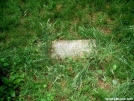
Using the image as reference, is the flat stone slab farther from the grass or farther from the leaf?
the leaf

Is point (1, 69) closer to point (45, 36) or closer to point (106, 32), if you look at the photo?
point (45, 36)

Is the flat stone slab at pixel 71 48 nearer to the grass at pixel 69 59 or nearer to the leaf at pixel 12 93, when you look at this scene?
the grass at pixel 69 59

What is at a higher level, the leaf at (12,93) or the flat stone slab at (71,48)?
the flat stone slab at (71,48)

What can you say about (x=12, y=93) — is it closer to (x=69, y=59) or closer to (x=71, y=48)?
(x=69, y=59)

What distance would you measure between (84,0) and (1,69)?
211 centimetres

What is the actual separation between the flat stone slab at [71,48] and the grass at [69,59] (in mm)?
94

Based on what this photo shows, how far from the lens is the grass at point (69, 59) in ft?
11.4

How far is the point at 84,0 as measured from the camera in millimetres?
4582

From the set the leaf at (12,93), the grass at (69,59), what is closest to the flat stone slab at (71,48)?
the grass at (69,59)

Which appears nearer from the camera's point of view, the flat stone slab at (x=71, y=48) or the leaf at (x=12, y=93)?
the leaf at (x=12, y=93)

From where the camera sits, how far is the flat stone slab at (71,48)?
3.89m

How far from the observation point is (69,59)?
→ 3816 mm

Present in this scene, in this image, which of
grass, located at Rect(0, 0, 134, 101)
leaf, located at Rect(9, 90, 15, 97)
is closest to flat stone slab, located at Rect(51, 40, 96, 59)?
grass, located at Rect(0, 0, 134, 101)

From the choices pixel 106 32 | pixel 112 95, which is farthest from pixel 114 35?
pixel 112 95
